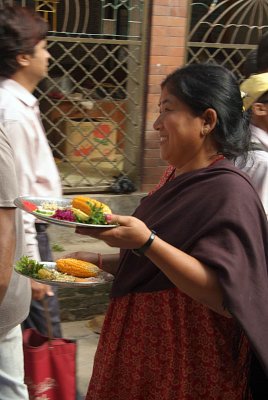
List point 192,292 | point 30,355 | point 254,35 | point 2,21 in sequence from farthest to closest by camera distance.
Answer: point 254,35
point 2,21
point 30,355
point 192,292

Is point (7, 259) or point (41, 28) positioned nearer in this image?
A: point (7, 259)

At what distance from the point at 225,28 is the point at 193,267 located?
4979 millimetres

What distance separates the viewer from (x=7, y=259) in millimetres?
2371

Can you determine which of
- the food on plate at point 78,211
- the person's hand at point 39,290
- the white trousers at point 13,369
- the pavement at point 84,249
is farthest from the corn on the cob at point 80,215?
the pavement at point 84,249

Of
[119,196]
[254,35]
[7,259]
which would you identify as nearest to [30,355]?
[7,259]

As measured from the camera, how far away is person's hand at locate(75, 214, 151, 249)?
2.00m

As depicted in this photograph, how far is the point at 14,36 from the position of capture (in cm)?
333

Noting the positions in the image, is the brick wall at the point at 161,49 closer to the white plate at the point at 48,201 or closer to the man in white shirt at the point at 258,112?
the man in white shirt at the point at 258,112

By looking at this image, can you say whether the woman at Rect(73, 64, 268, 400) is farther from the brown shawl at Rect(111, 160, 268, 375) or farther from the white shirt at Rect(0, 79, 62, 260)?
the white shirt at Rect(0, 79, 62, 260)

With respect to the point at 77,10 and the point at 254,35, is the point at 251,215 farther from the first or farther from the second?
the point at 254,35

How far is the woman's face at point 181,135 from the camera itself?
2.19 meters

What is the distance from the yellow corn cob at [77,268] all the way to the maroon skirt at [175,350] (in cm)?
21

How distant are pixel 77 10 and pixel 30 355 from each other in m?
3.89

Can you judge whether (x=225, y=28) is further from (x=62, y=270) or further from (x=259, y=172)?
(x=62, y=270)
